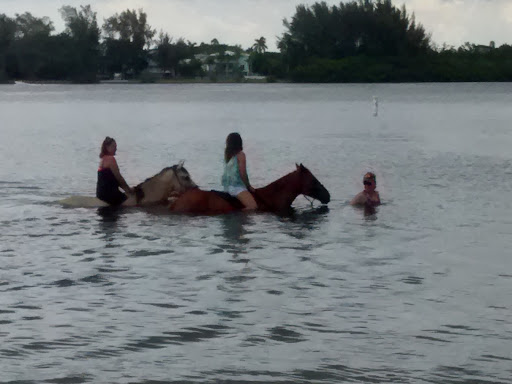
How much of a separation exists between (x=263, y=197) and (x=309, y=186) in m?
0.87

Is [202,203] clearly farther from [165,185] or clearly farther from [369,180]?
[369,180]

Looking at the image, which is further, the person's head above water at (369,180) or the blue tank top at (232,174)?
the person's head above water at (369,180)

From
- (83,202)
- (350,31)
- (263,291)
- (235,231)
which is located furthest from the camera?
(350,31)

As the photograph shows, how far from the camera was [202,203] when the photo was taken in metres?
19.8

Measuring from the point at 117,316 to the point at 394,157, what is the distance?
96.3ft

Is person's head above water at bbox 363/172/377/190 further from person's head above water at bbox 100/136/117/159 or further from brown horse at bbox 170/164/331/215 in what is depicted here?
person's head above water at bbox 100/136/117/159

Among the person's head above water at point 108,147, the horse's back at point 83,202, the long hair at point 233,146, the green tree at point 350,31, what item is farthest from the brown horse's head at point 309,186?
the green tree at point 350,31

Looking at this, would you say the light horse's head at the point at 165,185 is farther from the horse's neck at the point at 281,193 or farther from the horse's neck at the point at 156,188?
the horse's neck at the point at 281,193

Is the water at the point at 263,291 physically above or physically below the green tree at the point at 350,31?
A: below

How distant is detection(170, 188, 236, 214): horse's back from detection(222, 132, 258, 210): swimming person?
0.35m

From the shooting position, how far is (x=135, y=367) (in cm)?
984

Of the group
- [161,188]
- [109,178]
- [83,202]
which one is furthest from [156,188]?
[83,202]

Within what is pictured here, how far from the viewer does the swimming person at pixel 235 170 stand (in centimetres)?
1895

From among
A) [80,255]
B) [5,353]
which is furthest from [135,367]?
[80,255]
